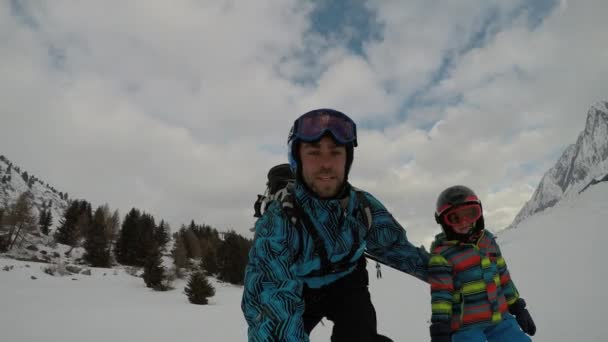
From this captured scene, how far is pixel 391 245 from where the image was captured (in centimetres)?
290

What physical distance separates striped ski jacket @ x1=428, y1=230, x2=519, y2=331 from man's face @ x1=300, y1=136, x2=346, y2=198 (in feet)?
4.60

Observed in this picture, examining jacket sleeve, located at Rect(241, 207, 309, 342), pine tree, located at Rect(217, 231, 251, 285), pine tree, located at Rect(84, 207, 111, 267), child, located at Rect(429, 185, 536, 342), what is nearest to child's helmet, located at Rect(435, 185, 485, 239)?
child, located at Rect(429, 185, 536, 342)

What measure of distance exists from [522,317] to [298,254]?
244 centimetres

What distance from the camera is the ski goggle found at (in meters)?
3.14

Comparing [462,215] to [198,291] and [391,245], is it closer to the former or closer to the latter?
[391,245]

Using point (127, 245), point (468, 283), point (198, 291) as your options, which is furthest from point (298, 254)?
point (127, 245)

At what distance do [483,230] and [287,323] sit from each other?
2.48 meters

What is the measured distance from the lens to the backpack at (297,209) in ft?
7.27

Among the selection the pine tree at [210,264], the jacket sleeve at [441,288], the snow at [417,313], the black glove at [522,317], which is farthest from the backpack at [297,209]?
the pine tree at [210,264]

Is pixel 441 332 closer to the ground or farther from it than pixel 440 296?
closer to the ground

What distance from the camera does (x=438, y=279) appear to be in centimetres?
283

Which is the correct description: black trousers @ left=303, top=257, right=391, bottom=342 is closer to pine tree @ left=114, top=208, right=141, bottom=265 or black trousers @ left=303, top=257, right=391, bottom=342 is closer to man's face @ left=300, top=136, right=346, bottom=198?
man's face @ left=300, top=136, right=346, bottom=198

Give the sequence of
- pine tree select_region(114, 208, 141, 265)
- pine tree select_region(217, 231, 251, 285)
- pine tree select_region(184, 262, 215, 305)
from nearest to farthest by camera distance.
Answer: pine tree select_region(184, 262, 215, 305) → pine tree select_region(217, 231, 251, 285) → pine tree select_region(114, 208, 141, 265)

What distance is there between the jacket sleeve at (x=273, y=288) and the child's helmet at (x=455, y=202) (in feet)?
6.21
